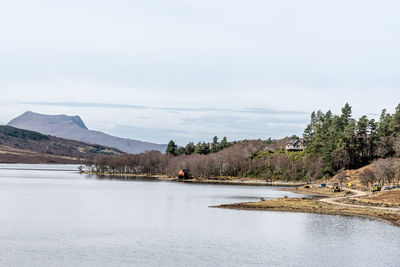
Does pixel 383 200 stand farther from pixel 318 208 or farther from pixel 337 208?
pixel 318 208

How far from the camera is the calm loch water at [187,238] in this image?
47094 mm

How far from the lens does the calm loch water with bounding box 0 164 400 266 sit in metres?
47.1

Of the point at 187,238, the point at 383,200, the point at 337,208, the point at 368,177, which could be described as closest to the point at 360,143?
the point at 368,177

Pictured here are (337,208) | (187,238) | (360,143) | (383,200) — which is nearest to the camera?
(187,238)

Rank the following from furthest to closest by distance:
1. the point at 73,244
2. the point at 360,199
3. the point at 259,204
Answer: the point at 360,199 < the point at 259,204 < the point at 73,244

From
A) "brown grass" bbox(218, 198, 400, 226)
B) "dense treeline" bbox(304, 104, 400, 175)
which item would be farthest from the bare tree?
"brown grass" bbox(218, 198, 400, 226)

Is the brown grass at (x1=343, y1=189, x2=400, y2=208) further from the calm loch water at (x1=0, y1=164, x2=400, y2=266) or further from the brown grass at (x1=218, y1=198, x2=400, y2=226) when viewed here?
the calm loch water at (x1=0, y1=164, x2=400, y2=266)

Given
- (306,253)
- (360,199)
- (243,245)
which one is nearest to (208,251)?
(243,245)

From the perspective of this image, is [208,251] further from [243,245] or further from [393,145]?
[393,145]

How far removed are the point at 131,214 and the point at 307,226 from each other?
31.5 m

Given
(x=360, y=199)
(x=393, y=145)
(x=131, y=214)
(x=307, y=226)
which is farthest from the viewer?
(x=393, y=145)

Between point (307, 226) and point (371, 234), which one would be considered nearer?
point (371, 234)

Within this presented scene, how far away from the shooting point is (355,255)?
50375 millimetres

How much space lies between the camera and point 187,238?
58.7 m
